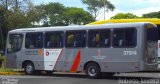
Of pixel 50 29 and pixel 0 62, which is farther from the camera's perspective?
pixel 0 62

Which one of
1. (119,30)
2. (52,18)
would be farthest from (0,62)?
(52,18)

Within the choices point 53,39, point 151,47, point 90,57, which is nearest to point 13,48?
point 53,39

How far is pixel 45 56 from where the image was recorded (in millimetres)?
25188

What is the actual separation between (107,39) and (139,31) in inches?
76.7

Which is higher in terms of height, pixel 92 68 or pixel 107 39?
pixel 107 39

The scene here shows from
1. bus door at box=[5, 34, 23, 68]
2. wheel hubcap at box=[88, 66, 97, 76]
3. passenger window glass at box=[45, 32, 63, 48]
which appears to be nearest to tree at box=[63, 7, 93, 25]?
bus door at box=[5, 34, 23, 68]

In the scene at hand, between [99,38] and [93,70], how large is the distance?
1.65 metres

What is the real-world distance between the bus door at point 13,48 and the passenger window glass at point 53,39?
7.06 feet

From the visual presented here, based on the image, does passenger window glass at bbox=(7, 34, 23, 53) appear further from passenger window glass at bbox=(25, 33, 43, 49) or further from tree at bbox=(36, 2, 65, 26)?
tree at bbox=(36, 2, 65, 26)

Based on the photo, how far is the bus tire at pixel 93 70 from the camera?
22.7 meters

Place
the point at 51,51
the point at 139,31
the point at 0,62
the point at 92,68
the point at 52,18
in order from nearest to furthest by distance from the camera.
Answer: the point at 139,31 → the point at 92,68 → the point at 51,51 → the point at 0,62 → the point at 52,18

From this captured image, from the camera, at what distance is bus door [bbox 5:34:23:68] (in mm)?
26656

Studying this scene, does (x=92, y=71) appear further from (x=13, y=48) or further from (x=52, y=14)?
(x=52, y=14)

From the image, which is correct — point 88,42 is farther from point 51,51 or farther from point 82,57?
point 51,51
